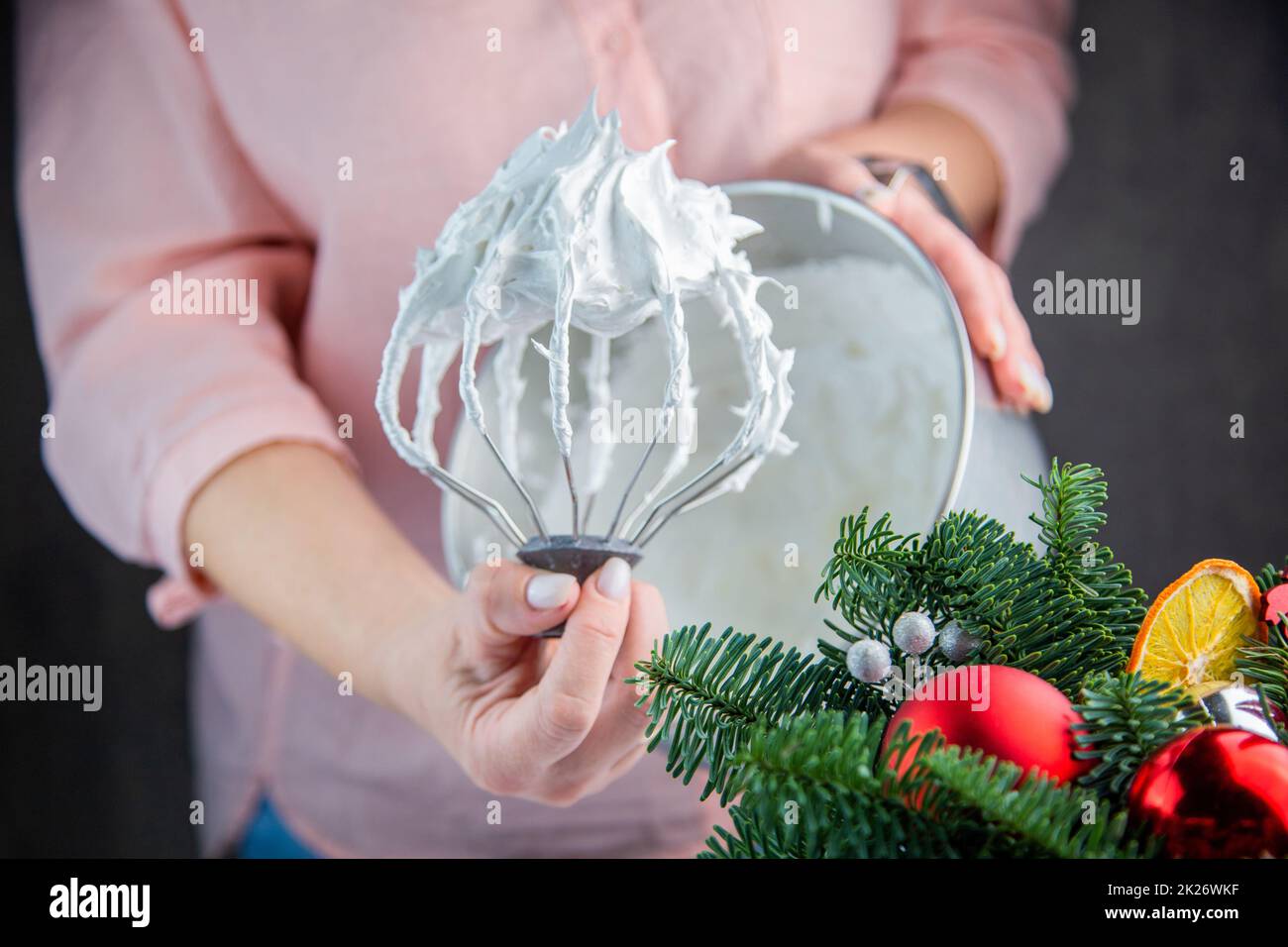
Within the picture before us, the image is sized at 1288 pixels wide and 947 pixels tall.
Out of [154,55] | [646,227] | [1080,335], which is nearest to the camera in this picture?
[646,227]

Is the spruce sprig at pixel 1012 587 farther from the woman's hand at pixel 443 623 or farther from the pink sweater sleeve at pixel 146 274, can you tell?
the pink sweater sleeve at pixel 146 274

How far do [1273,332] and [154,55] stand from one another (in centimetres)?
70

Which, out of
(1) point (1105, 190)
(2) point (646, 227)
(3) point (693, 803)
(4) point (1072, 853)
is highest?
(1) point (1105, 190)

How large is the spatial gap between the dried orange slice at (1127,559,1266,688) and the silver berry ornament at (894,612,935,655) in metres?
0.05

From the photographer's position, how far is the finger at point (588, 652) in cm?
32

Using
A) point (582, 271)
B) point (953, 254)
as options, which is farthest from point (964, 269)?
point (582, 271)

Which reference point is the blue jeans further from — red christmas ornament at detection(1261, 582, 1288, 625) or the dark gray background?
red christmas ornament at detection(1261, 582, 1288, 625)

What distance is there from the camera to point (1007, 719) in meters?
0.23

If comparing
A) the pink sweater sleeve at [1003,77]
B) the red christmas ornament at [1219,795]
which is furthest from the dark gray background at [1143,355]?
the red christmas ornament at [1219,795]

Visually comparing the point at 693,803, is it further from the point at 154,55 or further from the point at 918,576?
the point at 154,55

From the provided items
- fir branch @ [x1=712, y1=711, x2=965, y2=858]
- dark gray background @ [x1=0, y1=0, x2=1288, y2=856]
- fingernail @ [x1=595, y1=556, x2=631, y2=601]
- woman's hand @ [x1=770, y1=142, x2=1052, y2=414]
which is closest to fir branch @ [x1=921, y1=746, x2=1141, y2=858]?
fir branch @ [x1=712, y1=711, x2=965, y2=858]

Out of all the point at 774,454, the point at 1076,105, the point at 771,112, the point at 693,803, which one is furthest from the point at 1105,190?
the point at 693,803

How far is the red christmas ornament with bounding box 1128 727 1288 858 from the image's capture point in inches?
8.4

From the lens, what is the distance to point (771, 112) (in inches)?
22.2
